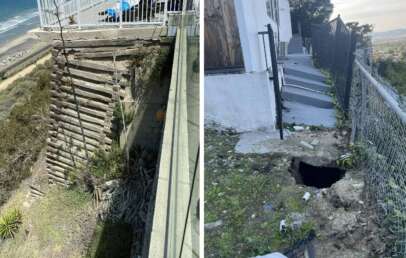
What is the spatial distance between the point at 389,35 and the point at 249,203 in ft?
15.1

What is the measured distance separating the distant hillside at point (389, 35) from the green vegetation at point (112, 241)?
5.37 metres

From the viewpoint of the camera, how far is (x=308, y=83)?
9.11m

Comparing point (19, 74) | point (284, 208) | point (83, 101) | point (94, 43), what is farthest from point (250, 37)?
point (19, 74)

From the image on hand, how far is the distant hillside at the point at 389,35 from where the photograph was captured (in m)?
6.81

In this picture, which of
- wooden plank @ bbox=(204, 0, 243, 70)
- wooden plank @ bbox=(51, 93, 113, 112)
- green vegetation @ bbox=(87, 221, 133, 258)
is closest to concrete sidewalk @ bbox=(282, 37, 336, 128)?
wooden plank @ bbox=(204, 0, 243, 70)

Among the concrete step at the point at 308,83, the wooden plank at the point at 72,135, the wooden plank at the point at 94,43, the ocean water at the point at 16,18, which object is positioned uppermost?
the ocean water at the point at 16,18

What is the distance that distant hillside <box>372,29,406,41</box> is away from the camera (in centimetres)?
681

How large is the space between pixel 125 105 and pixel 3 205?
162 inches

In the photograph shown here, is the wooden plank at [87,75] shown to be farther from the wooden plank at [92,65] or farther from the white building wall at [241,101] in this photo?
the white building wall at [241,101]

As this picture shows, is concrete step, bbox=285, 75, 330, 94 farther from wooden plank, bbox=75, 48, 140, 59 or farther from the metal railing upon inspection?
wooden plank, bbox=75, 48, 140, 59

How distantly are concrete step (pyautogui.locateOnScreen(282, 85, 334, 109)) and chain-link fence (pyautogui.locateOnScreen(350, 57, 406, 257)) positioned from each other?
2248mm

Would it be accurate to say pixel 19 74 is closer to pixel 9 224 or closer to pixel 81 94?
pixel 9 224

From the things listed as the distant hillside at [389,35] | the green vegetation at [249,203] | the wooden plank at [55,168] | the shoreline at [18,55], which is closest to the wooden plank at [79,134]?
the wooden plank at [55,168]

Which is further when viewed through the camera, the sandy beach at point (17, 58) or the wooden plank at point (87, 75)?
the sandy beach at point (17, 58)
